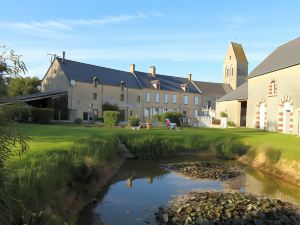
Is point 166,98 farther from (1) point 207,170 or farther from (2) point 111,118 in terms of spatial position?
(1) point 207,170

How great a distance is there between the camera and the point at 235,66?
7856 centimetres

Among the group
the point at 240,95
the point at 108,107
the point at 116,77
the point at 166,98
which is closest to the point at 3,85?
the point at 240,95

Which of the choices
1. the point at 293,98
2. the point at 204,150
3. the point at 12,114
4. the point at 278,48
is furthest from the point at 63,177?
the point at 278,48

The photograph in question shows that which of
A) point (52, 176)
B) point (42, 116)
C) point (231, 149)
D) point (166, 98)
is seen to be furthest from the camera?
point (166, 98)

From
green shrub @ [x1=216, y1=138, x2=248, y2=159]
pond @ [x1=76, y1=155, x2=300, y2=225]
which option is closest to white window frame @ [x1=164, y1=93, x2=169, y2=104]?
green shrub @ [x1=216, y1=138, x2=248, y2=159]

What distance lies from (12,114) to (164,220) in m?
6.15

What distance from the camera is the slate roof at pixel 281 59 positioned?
28823mm

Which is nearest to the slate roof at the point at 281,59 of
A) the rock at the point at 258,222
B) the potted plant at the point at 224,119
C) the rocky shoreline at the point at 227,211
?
the potted plant at the point at 224,119

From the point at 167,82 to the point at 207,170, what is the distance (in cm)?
4347

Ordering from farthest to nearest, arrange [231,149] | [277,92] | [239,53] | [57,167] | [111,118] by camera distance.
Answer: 1. [239,53]
2. [111,118]
3. [277,92]
4. [231,149]
5. [57,167]

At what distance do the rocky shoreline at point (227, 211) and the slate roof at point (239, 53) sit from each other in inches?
2869

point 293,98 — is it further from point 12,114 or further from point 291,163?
point 12,114

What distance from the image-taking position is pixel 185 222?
8.64 meters

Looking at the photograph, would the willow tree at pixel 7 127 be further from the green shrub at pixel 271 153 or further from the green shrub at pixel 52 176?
the green shrub at pixel 271 153
